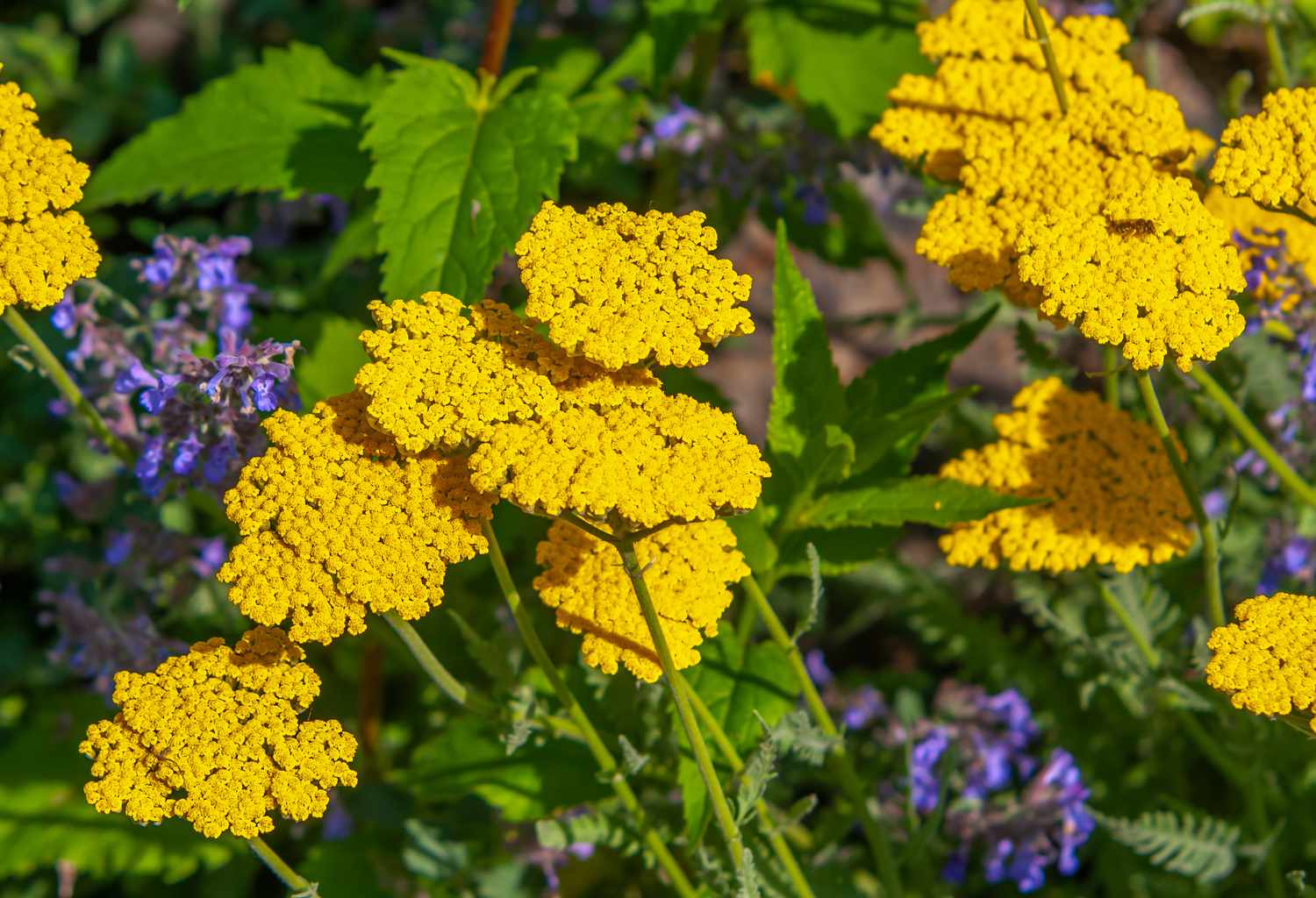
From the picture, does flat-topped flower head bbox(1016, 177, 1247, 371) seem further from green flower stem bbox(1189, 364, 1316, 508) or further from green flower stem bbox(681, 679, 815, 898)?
green flower stem bbox(681, 679, 815, 898)

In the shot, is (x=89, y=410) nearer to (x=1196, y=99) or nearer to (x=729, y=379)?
(x=729, y=379)

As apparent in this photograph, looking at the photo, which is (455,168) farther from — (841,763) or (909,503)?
(841,763)

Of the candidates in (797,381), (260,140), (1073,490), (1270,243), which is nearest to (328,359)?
(260,140)

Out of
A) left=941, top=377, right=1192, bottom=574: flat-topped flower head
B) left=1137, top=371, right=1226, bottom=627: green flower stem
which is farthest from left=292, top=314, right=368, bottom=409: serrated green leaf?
left=1137, top=371, right=1226, bottom=627: green flower stem

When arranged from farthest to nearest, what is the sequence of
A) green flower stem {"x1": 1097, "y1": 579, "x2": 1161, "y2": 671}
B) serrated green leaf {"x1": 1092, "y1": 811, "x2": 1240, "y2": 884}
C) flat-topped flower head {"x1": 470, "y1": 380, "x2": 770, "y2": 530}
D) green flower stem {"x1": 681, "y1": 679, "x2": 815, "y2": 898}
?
1. serrated green leaf {"x1": 1092, "y1": 811, "x2": 1240, "y2": 884}
2. green flower stem {"x1": 1097, "y1": 579, "x2": 1161, "y2": 671}
3. green flower stem {"x1": 681, "y1": 679, "x2": 815, "y2": 898}
4. flat-topped flower head {"x1": 470, "y1": 380, "x2": 770, "y2": 530}

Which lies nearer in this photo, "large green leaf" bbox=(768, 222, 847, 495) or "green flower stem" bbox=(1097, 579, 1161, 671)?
"large green leaf" bbox=(768, 222, 847, 495)

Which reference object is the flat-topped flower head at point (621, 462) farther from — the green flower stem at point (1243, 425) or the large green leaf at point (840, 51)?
the large green leaf at point (840, 51)
